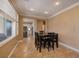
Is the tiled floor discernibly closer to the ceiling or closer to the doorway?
the ceiling

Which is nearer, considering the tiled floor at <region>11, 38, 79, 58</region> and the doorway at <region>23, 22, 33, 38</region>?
the tiled floor at <region>11, 38, 79, 58</region>

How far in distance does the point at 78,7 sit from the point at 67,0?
0.84 metres

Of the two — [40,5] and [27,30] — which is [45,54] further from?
[27,30]

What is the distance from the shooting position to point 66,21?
5688 millimetres

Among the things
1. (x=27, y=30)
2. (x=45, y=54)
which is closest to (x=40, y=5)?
(x=45, y=54)

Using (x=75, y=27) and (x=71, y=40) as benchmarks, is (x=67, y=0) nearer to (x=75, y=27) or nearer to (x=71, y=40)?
(x=75, y=27)

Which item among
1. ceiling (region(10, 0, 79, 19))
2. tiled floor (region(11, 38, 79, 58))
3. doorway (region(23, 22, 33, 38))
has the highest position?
ceiling (region(10, 0, 79, 19))

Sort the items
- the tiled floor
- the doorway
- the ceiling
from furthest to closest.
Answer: the doorway < the ceiling < the tiled floor

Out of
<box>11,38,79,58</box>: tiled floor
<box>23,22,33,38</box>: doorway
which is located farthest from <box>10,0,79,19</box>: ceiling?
<box>23,22,33,38</box>: doorway

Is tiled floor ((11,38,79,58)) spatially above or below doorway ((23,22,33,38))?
below

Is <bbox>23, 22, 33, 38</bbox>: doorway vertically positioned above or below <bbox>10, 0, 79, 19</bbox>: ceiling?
below

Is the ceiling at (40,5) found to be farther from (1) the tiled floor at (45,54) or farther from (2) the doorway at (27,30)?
(2) the doorway at (27,30)

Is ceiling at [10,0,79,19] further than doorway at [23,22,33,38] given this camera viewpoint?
No

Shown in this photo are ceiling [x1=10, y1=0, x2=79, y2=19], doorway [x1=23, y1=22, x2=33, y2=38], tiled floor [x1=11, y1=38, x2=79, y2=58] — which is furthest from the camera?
doorway [x1=23, y1=22, x2=33, y2=38]
